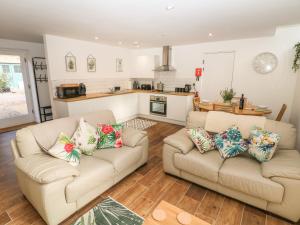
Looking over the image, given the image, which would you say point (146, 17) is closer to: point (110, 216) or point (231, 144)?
point (231, 144)

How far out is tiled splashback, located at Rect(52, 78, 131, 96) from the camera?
4266 millimetres

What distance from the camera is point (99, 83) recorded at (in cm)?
513

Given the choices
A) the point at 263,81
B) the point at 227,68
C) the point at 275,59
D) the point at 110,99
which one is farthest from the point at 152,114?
the point at 275,59

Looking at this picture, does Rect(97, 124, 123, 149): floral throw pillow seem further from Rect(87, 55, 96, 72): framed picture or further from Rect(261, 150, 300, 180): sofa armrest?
Rect(87, 55, 96, 72): framed picture

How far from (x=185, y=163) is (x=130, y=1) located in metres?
2.16

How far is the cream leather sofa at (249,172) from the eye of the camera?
1667mm

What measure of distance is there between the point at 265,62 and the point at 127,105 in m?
3.79

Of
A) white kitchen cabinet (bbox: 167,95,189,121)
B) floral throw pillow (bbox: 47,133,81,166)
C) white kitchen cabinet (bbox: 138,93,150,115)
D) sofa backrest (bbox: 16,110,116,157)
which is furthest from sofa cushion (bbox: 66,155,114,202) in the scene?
white kitchen cabinet (bbox: 138,93,150,115)

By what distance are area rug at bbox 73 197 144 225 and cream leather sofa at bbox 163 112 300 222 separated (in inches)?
33.5

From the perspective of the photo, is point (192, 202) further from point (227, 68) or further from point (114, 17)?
point (227, 68)

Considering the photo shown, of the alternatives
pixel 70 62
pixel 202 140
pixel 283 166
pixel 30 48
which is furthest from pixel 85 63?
pixel 283 166

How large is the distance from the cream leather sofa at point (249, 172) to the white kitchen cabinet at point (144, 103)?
3.08 m

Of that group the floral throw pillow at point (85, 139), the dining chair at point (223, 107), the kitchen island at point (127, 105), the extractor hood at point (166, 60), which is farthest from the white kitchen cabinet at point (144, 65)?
the floral throw pillow at point (85, 139)

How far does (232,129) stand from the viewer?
2.29m
